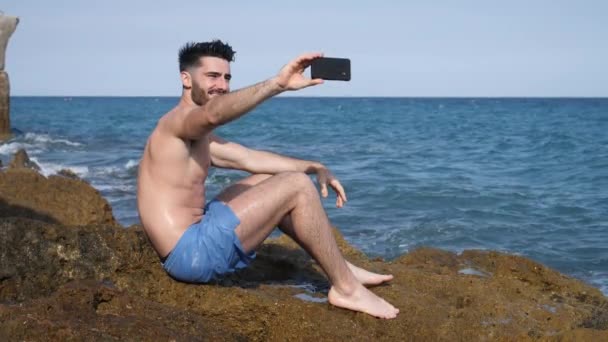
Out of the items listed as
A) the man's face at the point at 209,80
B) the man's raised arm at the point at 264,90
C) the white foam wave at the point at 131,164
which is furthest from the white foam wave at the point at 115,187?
the man's raised arm at the point at 264,90

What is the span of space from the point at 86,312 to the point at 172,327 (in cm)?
39

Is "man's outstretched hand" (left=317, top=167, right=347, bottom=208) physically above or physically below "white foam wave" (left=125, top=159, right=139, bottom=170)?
above

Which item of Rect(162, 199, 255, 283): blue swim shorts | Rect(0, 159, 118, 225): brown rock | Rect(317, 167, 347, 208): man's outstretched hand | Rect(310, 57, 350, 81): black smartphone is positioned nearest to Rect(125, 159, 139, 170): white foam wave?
Rect(0, 159, 118, 225): brown rock

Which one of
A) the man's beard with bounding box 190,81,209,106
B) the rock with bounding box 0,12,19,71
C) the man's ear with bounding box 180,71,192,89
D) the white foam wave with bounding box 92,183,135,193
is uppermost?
the rock with bounding box 0,12,19,71

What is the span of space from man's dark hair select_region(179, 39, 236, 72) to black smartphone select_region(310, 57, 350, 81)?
0.94 metres

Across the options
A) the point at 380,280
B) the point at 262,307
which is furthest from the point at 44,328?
the point at 380,280

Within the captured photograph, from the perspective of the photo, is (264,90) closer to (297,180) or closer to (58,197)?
(297,180)

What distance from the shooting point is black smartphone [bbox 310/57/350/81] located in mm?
3477

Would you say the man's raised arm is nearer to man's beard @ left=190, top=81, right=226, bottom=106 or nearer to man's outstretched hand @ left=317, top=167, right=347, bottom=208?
man's beard @ left=190, top=81, right=226, bottom=106

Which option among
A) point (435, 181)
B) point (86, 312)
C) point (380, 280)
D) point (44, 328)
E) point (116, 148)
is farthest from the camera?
point (116, 148)

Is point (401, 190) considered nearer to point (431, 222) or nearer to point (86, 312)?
point (431, 222)

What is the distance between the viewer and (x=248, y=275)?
4.72 m

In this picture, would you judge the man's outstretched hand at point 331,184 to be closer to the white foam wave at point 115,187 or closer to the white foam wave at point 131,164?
the white foam wave at point 115,187

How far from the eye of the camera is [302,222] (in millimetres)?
4105
